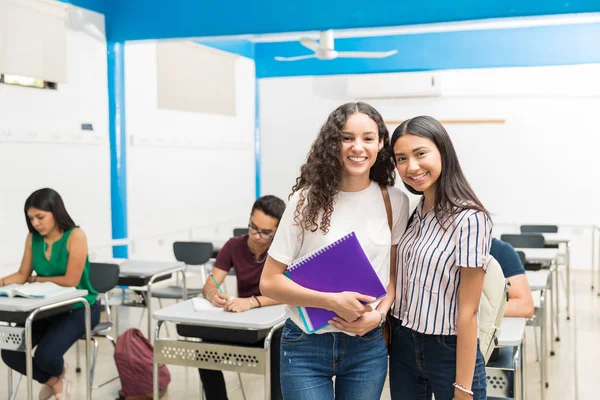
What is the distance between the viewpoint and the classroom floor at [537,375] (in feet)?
13.2

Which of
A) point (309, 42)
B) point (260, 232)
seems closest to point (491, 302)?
point (260, 232)

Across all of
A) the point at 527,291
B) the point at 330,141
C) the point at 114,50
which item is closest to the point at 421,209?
the point at 330,141

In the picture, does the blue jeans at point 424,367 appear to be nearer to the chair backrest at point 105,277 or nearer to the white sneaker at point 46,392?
the white sneaker at point 46,392

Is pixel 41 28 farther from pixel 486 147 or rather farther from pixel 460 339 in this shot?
pixel 486 147

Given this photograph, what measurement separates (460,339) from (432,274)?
0.57ft

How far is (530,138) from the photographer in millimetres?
9383

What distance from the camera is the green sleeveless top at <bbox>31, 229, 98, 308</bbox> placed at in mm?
3820

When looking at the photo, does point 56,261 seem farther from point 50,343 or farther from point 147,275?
point 147,275

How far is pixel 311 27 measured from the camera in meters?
6.02

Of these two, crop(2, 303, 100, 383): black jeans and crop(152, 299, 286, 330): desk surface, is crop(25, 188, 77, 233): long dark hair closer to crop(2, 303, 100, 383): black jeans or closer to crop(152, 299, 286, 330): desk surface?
crop(2, 303, 100, 383): black jeans

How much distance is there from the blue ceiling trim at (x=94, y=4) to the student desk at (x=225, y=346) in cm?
431

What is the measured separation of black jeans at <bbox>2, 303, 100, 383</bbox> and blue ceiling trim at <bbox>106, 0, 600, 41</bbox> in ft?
11.0

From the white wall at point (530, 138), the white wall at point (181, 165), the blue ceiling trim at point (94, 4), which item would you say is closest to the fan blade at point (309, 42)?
the white wall at point (181, 165)

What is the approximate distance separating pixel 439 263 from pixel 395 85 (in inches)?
330
